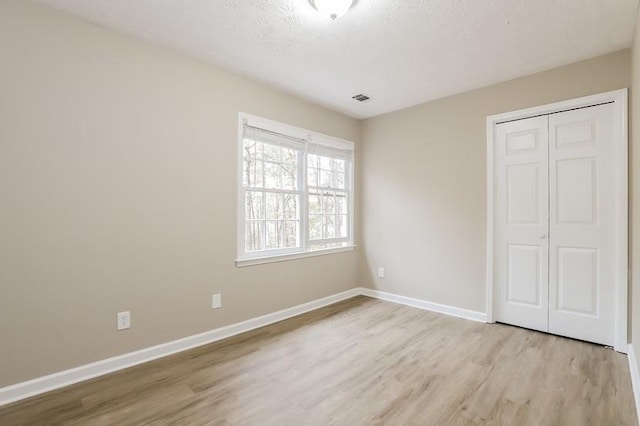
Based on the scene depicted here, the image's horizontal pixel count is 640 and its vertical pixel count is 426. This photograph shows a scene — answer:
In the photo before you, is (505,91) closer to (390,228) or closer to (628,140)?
(628,140)

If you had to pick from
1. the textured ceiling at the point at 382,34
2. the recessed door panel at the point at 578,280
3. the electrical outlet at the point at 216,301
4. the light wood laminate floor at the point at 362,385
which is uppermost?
the textured ceiling at the point at 382,34

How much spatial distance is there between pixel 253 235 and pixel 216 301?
75cm

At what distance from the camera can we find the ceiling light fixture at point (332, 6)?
1.94 meters

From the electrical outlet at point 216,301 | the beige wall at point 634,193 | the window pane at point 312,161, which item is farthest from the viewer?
the window pane at point 312,161

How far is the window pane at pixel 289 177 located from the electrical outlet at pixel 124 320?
1.93 metres

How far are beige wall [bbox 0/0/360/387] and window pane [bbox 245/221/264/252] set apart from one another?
0.64 feet

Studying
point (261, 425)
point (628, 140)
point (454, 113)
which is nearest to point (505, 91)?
point (454, 113)

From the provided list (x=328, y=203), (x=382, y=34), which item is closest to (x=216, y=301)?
(x=328, y=203)

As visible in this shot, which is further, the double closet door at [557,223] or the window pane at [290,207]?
the window pane at [290,207]

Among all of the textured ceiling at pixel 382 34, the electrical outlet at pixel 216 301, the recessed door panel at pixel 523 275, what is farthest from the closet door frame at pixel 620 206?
the electrical outlet at pixel 216 301

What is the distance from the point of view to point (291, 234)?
12.0ft

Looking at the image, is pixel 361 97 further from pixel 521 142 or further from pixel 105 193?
pixel 105 193

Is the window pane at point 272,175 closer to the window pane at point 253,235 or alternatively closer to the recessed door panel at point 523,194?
the window pane at point 253,235

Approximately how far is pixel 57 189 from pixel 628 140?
4456mm
